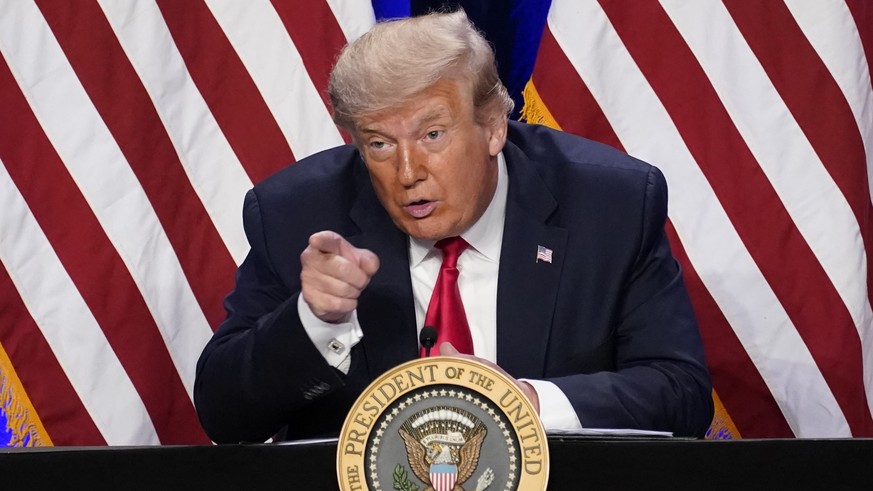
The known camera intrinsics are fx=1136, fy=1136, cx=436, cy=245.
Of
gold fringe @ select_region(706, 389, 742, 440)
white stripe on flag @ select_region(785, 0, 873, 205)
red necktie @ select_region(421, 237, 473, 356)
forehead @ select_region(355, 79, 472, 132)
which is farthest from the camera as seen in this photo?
gold fringe @ select_region(706, 389, 742, 440)

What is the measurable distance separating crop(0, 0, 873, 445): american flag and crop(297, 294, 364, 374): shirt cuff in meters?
1.38

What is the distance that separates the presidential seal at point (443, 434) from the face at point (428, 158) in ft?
2.39

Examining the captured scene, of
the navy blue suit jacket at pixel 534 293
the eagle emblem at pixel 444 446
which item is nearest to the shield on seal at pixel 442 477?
the eagle emblem at pixel 444 446

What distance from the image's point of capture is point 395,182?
213cm

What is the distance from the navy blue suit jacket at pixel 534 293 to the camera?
2.10 m

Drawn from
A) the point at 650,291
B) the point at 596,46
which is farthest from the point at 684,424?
the point at 596,46

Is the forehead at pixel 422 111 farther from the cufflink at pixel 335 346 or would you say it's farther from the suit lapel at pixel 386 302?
the cufflink at pixel 335 346

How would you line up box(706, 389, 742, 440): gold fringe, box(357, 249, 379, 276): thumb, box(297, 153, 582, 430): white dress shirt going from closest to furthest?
box(357, 249, 379, 276): thumb < box(297, 153, 582, 430): white dress shirt < box(706, 389, 742, 440): gold fringe

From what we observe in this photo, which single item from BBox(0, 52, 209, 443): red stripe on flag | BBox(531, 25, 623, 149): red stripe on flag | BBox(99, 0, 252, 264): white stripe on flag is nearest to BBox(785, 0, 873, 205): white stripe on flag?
BBox(531, 25, 623, 149): red stripe on flag

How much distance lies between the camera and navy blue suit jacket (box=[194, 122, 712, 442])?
6.90 feet

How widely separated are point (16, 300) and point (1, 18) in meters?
0.76

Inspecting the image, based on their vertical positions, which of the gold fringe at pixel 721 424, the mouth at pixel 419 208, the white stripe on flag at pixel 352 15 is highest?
the white stripe on flag at pixel 352 15

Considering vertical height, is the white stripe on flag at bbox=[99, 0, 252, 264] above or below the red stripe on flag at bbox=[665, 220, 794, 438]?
above

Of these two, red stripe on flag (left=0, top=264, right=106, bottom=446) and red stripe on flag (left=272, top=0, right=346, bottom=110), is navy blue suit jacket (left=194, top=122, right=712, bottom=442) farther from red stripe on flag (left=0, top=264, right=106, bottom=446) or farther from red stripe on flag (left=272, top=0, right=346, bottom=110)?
red stripe on flag (left=0, top=264, right=106, bottom=446)
